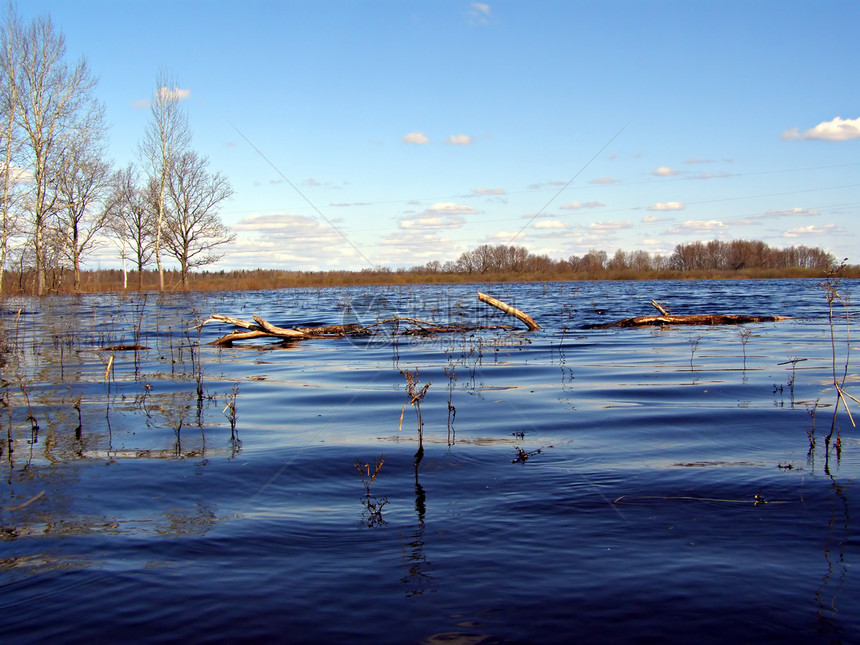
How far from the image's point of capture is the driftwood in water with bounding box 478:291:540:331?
13.6 m

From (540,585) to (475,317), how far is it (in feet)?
59.5

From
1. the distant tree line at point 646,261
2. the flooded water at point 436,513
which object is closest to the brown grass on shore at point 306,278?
the distant tree line at point 646,261

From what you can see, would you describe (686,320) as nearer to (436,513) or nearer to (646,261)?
(436,513)

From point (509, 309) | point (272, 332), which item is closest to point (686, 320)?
point (509, 309)

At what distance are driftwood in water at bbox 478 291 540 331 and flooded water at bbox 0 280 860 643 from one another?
4.82 metres

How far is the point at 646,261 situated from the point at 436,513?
100365mm

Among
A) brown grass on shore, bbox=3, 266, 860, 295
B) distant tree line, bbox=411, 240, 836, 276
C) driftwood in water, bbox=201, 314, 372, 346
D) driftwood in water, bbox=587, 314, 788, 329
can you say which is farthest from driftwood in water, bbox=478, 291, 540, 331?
distant tree line, bbox=411, 240, 836, 276

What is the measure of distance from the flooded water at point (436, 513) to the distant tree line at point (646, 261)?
68318 mm

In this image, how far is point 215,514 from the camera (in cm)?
412

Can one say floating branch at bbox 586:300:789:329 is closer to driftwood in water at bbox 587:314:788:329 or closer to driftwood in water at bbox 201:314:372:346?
driftwood in water at bbox 587:314:788:329

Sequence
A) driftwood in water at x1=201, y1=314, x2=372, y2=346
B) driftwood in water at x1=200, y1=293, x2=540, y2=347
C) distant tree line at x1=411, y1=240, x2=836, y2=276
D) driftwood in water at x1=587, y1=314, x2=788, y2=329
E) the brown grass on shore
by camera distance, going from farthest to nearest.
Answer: distant tree line at x1=411, y1=240, x2=836, y2=276
the brown grass on shore
driftwood in water at x1=587, y1=314, x2=788, y2=329
driftwood in water at x1=200, y1=293, x2=540, y2=347
driftwood in water at x1=201, y1=314, x2=372, y2=346

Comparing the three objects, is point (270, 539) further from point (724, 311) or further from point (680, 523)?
point (724, 311)

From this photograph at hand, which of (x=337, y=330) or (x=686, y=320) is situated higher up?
(x=686, y=320)

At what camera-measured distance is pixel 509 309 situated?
14.7 metres
